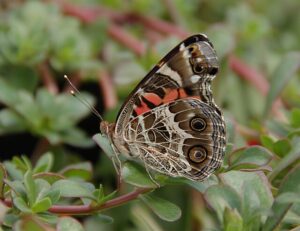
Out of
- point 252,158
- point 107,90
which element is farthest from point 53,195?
point 107,90

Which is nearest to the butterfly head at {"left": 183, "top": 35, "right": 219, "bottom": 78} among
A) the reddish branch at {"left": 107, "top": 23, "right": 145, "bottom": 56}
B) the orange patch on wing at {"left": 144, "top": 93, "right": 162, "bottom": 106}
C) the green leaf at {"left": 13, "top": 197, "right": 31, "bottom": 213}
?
the orange patch on wing at {"left": 144, "top": 93, "right": 162, "bottom": 106}

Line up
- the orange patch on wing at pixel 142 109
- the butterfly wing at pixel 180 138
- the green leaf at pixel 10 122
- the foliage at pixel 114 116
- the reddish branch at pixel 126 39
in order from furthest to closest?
the reddish branch at pixel 126 39 < the green leaf at pixel 10 122 < the orange patch on wing at pixel 142 109 < the butterfly wing at pixel 180 138 < the foliage at pixel 114 116

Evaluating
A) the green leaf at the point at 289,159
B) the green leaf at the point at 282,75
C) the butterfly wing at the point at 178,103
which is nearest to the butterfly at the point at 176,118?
the butterfly wing at the point at 178,103

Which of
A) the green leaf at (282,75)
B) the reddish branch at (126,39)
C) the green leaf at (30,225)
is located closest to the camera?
the green leaf at (30,225)

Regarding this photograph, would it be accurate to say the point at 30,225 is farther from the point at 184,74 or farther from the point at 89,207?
the point at 184,74

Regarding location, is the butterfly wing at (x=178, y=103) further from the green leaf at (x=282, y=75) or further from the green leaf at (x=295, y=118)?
the green leaf at (x=282, y=75)

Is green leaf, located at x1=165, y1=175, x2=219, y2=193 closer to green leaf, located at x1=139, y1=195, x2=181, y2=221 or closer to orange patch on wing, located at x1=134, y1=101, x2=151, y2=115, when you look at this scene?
green leaf, located at x1=139, y1=195, x2=181, y2=221

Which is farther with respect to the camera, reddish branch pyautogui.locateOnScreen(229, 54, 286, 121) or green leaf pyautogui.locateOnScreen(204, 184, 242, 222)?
reddish branch pyautogui.locateOnScreen(229, 54, 286, 121)
